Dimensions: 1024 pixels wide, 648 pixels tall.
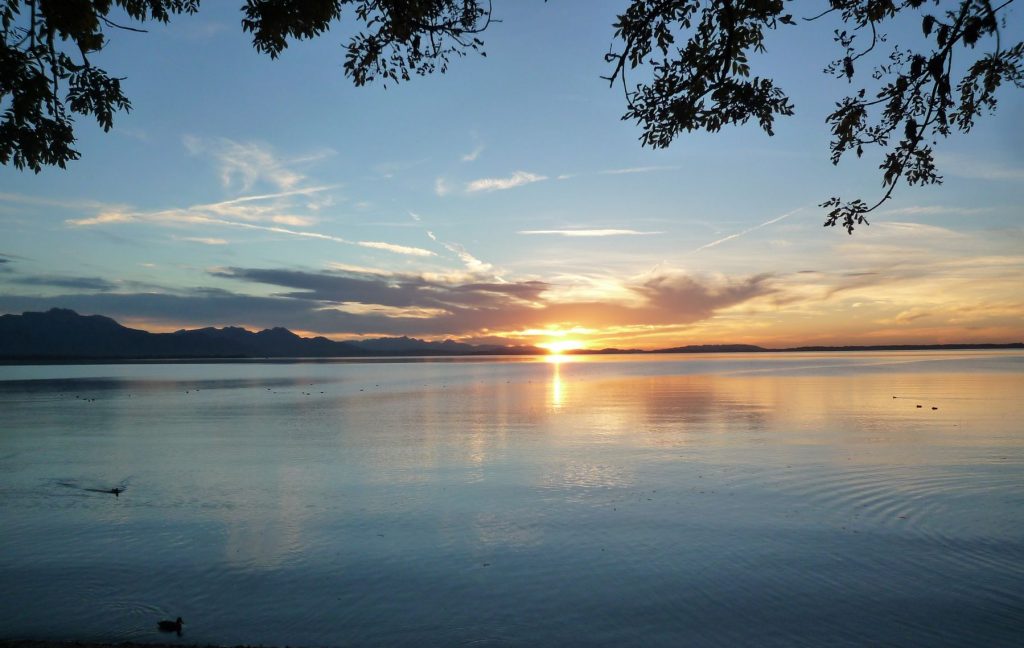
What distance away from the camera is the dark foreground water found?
25.4 feet

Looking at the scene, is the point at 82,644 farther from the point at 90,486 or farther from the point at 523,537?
the point at 90,486

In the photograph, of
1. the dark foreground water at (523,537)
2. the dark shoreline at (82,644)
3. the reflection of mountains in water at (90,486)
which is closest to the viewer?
the dark shoreline at (82,644)

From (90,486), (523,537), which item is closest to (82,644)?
(523,537)

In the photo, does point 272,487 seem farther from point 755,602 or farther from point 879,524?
point 879,524

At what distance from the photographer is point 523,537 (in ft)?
36.0

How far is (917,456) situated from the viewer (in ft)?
57.6

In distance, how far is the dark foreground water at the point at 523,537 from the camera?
305 inches

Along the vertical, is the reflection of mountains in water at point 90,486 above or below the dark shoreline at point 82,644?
above

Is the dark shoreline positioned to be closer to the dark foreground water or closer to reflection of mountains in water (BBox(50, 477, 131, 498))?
the dark foreground water

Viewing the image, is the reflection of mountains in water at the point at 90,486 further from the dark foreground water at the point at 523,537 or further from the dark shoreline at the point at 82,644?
the dark shoreline at the point at 82,644

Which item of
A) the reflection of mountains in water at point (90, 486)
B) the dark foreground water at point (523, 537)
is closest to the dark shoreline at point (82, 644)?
the dark foreground water at point (523, 537)

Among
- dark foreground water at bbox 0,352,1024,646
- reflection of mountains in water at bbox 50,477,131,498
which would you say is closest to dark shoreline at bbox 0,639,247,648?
dark foreground water at bbox 0,352,1024,646

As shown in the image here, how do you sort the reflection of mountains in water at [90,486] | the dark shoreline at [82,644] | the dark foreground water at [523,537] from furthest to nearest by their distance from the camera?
the reflection of mountains in water at [90,486], the dark foreground water at [523,537], the dark shoreline at [82,644]

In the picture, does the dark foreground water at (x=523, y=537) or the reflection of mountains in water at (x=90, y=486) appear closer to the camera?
the dark foreground water at (x=523, y=537)
